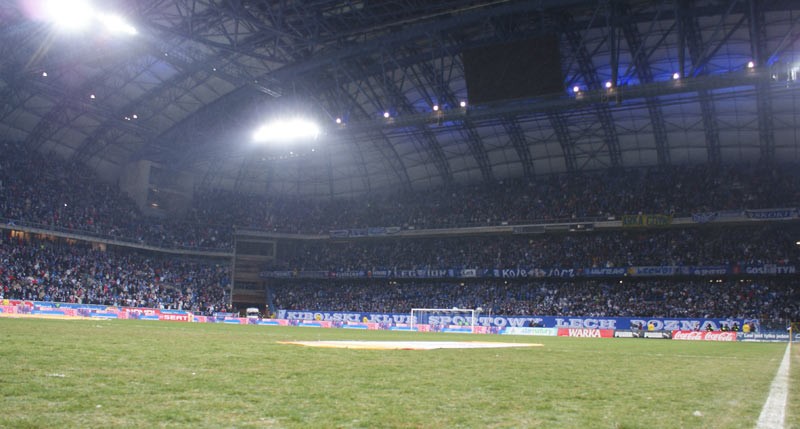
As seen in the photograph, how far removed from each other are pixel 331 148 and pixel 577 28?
34.2m

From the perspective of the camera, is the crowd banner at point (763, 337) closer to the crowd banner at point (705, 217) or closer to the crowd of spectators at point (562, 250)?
the crowd of spectators at point (562, 250)

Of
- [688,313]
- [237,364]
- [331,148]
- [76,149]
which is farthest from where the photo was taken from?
[331,148]

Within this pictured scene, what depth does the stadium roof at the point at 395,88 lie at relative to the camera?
33.2 metres

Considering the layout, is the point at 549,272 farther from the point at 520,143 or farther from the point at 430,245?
the point at 430,245

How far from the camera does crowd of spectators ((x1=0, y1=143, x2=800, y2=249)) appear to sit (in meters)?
50.6

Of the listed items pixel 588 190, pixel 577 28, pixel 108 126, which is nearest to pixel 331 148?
pixel 108 126

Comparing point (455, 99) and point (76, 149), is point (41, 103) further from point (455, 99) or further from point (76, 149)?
point (455, 99)

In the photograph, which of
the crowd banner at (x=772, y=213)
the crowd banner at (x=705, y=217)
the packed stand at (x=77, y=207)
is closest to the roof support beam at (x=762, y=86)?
the crowd banner at (x=772, y=213)

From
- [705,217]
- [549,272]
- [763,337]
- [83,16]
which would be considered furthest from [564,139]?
[83,16]

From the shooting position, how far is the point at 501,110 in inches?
1491

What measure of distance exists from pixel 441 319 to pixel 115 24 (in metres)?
34.2

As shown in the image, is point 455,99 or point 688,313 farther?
point 455,99

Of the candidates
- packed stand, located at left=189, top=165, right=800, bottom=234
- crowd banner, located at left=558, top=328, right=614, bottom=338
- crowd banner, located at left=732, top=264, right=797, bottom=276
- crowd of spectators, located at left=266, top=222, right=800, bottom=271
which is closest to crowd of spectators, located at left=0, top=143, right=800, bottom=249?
packed stand, located at left=189, top=165, right=800, bottom=234

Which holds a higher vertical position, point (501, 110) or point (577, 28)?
point (577, 28)
